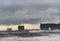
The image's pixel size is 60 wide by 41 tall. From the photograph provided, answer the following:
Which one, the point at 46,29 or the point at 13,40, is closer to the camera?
the point at 13,40

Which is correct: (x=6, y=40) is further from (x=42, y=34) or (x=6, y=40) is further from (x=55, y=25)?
(x=55, y=25)

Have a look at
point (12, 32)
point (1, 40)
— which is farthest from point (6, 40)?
point (12, 32)

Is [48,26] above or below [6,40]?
above

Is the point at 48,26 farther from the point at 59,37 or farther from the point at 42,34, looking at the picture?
the point at 59,37

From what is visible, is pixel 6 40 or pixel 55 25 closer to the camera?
pixel 6 40

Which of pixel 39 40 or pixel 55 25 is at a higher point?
pixel 55 25

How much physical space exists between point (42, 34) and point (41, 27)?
1.10 metres

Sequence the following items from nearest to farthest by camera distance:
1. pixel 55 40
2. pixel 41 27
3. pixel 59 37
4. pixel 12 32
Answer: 1. pixel 55 40
2. pixel 59 37
3. pixel 12 32
4. pixel 41 27

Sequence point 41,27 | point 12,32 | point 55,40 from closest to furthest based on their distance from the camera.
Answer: point 55,40, point 12,32, point 41,27

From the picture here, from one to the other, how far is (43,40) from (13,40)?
151 centimetres

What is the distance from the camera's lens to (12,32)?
897 centimetres

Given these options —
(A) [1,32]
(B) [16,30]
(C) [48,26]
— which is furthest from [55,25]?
(A) [1,32]

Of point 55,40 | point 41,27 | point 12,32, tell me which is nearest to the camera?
point 55,40

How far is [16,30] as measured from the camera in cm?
936
